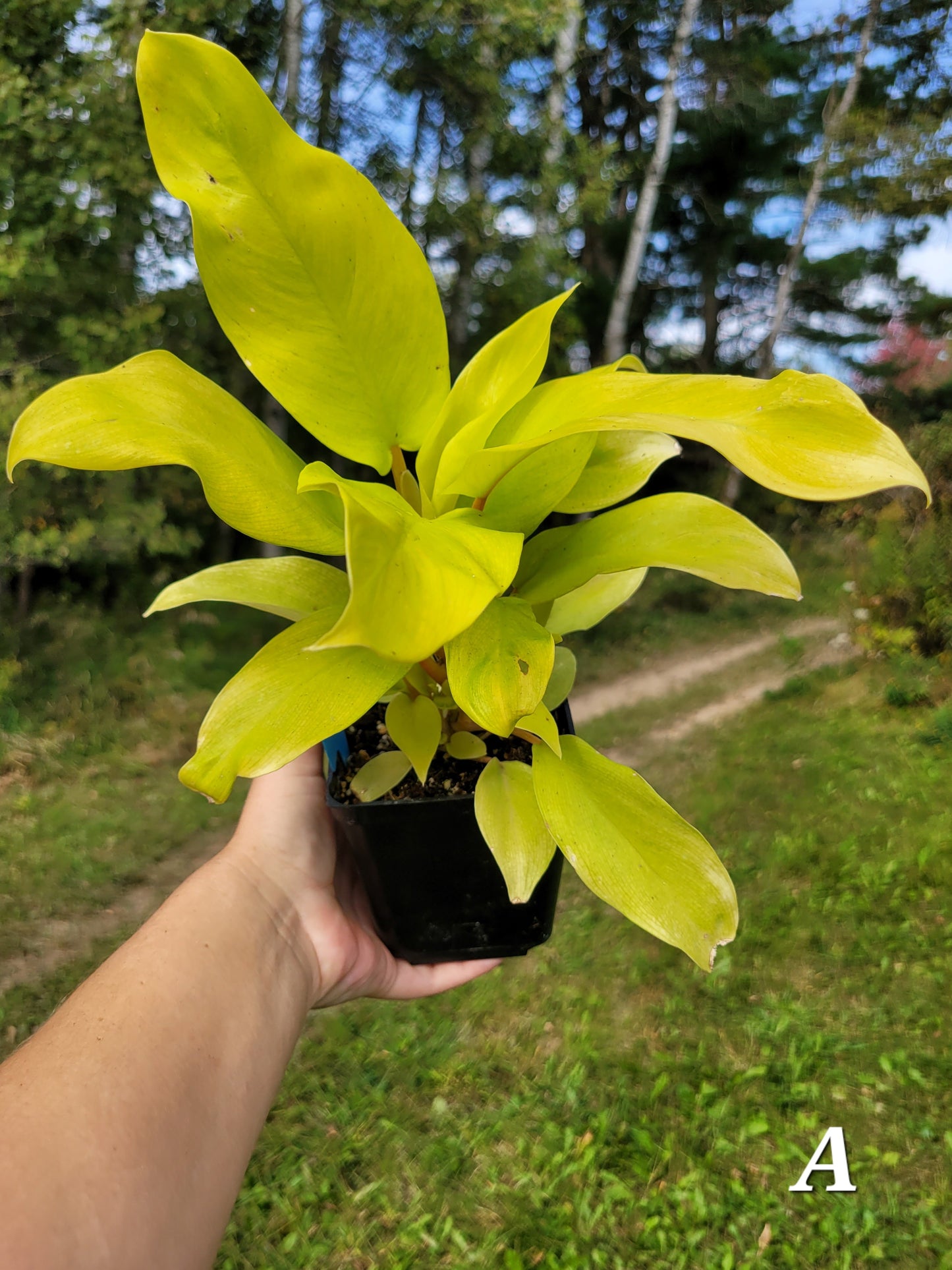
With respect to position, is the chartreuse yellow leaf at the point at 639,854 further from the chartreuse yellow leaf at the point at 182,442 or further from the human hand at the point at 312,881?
the human hand at the point at 312,881

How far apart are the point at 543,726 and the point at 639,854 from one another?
14cm

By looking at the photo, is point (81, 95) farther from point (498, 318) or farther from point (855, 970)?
point (855, 970)

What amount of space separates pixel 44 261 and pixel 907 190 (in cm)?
679

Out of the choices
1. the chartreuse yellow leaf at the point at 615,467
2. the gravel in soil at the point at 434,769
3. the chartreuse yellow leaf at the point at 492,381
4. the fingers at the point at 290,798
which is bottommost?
the fingers at the point at 290,798

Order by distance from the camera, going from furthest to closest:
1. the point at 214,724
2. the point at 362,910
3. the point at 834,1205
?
the point at 834,1205
the point at 362,910
the point at 214,724

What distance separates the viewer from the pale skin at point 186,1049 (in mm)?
557

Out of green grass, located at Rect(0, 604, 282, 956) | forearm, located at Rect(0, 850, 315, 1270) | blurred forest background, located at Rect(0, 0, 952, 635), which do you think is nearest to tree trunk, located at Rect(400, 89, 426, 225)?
blurred forest background, located at Rect(0, 0, 952, 635)

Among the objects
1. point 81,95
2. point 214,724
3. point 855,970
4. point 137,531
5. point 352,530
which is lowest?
point 855,970

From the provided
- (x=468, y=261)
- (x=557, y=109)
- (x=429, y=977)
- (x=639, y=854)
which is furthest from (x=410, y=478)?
(x=557, y=109)

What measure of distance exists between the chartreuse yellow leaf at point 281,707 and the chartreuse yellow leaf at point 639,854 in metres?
0.17

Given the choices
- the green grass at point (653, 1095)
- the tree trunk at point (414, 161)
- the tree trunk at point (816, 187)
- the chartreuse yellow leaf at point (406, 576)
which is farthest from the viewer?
the tree trunk at point (816, 187)

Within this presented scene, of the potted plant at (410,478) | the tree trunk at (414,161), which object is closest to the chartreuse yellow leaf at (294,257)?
the potted plant at (410,478)

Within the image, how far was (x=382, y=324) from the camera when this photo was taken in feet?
1.93

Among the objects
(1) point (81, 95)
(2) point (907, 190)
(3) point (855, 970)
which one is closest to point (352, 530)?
(3) point (855, 970)
